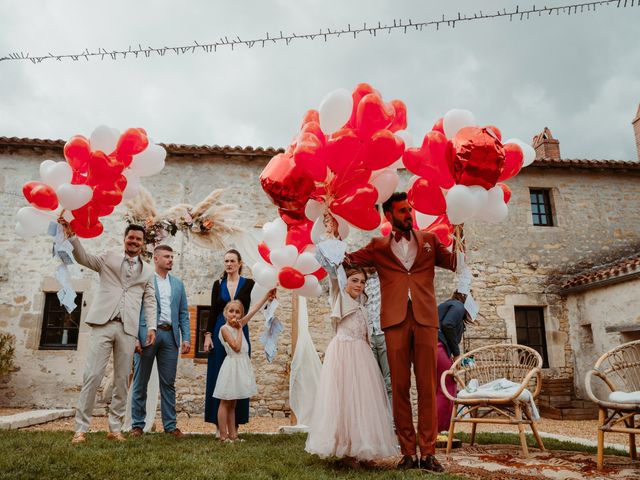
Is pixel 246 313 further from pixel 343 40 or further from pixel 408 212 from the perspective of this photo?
pixel 343 40

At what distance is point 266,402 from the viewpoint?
30.5ft

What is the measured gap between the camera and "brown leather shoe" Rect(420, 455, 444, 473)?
294cm

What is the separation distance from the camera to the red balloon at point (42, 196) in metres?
3.50

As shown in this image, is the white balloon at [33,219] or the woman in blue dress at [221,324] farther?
the woman in blue dress at [221,324]

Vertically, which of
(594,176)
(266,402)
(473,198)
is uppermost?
(594,176)

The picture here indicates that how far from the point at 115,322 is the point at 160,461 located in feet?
4.75

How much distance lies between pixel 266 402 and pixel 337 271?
691 centimetres

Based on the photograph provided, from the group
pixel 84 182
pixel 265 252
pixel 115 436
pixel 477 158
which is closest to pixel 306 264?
pixel 265 252

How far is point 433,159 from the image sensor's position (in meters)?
3.15

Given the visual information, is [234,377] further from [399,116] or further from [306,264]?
[399,116]

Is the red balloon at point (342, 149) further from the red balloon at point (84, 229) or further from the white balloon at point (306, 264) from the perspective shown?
the red balloon at point (84, 229)

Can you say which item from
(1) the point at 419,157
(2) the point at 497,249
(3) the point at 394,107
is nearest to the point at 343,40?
(3) the point at 394,107

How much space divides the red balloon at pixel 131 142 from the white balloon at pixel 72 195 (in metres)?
0.42

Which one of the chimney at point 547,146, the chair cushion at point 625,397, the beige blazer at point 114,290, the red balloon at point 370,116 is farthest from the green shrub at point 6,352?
the chimney at point 547,146
